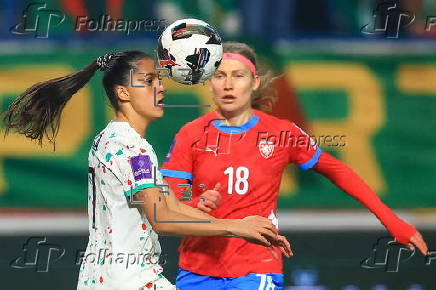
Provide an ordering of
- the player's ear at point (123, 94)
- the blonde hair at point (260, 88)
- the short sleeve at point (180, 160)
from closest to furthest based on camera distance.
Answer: the player's ear at point (123, 94), the short sleeve at point (180, 160), the blonde hair at point (260, 88)

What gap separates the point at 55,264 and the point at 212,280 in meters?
3.57

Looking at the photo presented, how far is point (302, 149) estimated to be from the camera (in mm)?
6945

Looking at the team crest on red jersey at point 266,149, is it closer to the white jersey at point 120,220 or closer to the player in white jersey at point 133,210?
the player in white jersey at point 133,210

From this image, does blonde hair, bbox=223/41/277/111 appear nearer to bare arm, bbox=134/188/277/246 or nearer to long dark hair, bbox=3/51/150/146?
long dark hair, bbox=3/51/150/146

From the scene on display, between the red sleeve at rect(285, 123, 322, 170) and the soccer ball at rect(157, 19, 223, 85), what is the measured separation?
674mm

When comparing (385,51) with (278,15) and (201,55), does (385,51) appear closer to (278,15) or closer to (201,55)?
(278,15)

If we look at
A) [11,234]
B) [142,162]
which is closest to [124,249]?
[142,162]

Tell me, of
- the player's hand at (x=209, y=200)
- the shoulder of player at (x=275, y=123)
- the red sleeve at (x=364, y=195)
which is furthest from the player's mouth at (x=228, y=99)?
the player's hand at (x=209, y=200)

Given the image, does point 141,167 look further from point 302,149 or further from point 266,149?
point 302,149

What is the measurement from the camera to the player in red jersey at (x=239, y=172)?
6582 mm

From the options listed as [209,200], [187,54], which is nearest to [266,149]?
[187,54]

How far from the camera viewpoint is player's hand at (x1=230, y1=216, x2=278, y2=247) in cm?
531

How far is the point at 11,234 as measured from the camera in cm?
1073

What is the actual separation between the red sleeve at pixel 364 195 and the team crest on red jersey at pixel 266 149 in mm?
361
